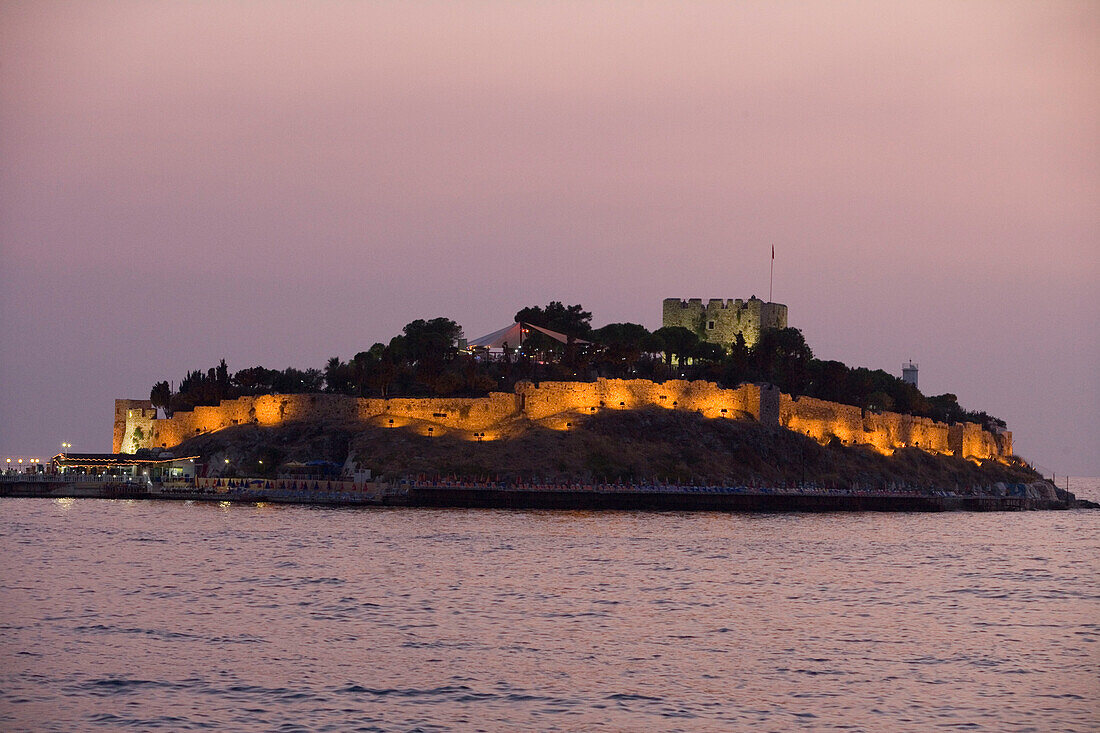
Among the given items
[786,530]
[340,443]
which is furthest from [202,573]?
[340,443]

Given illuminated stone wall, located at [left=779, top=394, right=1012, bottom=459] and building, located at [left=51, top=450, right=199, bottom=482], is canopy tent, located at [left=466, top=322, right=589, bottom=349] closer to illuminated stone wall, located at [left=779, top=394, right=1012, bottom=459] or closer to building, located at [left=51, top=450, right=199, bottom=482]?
illuminated stone wall, located at [left=779, top=394, right=1012, bottom=459]

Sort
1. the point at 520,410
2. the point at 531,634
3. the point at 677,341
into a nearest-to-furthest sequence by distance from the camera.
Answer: the point at 531,634
the point at 520,410
the point at 677,341

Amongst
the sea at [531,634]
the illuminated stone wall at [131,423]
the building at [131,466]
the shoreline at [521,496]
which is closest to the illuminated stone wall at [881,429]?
the shoreline at [521,496]

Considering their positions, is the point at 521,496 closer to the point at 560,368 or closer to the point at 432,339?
the point at 560,368

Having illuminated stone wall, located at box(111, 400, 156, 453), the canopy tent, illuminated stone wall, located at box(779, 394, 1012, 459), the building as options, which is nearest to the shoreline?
the building

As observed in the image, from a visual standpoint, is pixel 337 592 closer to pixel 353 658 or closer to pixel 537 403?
pixel 353 658

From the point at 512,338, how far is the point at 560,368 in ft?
50.9

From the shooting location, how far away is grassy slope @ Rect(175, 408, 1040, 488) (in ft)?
320

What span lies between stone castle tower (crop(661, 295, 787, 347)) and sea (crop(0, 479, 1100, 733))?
80.8 metres

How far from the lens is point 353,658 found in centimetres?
3086

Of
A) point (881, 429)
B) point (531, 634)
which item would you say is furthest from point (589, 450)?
point (531, 634)

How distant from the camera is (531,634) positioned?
1362 inches

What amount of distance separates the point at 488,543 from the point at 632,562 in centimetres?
944

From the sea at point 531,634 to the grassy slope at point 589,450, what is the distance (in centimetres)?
3201
